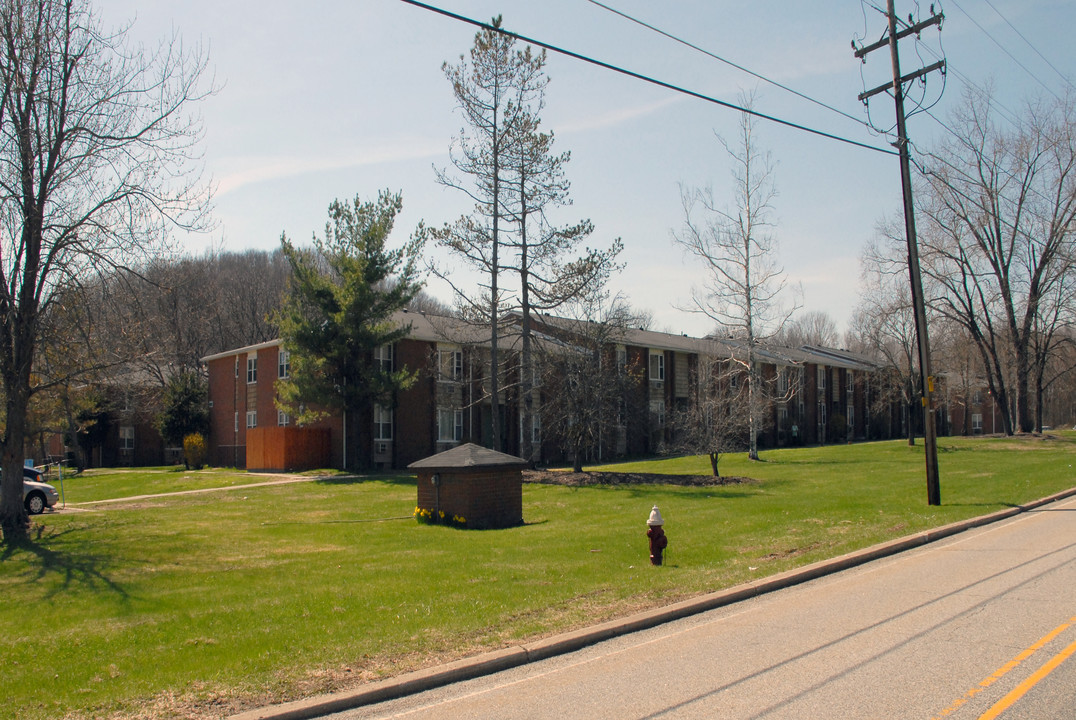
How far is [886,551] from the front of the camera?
12.9 meters

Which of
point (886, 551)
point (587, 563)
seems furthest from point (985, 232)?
point (587, 563)

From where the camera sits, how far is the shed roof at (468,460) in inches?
643

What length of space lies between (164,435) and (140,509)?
87.3ft

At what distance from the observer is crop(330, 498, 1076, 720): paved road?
579 centimetres

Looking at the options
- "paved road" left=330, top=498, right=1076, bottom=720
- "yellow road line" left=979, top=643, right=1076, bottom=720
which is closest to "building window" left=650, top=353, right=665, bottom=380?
"paved road" left=330, top=498, right=1076, bottom=720

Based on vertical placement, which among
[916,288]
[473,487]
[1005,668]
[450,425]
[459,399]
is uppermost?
[916,288]

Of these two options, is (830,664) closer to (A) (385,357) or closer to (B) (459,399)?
(B) (459,399)

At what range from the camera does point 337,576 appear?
439 inches

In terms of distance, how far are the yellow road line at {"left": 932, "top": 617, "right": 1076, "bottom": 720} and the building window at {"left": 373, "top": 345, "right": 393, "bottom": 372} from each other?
32.2 m

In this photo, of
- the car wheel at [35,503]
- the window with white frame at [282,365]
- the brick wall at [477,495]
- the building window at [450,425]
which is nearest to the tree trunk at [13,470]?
the car wheel at [35,503]

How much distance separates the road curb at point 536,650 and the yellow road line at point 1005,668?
3.38 meters

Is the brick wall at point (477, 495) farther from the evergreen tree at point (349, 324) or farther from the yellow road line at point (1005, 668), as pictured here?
the evergreen tree at point (349, 324)

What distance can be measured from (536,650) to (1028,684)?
404 cm

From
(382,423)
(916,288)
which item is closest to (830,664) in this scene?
(916,288)
